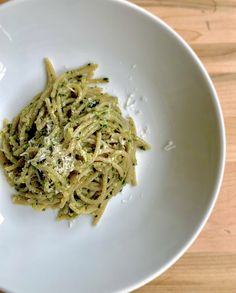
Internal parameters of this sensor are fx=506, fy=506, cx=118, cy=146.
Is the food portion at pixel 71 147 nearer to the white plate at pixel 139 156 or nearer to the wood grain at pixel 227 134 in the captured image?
the white plate at pixel 139 156

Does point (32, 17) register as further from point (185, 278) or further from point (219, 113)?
point (185, 278)

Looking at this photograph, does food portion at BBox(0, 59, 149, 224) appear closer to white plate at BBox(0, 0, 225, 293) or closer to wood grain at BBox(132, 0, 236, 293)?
white plate at BBox(0, 0, 225, 293)

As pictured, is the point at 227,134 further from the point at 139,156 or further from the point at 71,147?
the point at 71,147

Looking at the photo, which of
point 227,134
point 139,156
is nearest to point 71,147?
point 139,156

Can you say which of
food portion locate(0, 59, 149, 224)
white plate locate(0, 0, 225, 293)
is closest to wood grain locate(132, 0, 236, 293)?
white plate locate(0, 0, 225, 293)

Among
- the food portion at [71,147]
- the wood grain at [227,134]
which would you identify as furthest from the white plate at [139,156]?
the wood grain at [227,134]

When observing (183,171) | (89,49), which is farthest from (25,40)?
(183,171)
